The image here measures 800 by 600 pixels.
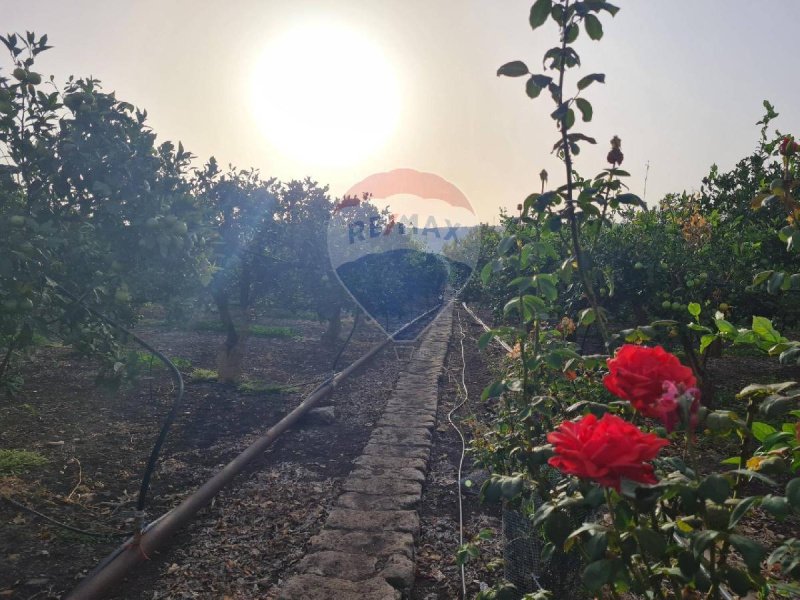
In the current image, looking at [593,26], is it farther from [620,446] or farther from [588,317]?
[620,446]

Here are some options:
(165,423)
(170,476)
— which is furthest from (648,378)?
(170,476)

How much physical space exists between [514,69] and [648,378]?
1313 millimetres

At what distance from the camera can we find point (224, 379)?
287 inches

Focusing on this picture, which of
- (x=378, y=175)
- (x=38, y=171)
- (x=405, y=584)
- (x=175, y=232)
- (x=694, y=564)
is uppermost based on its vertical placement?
(x=378, y=175)

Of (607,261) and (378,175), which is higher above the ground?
(378,175)

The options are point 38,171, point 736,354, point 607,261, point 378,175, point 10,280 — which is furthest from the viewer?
point 378,175

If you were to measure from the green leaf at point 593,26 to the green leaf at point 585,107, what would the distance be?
0.22m

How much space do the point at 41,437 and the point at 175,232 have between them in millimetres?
2278

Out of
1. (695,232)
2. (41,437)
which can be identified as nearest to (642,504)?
(41,437)

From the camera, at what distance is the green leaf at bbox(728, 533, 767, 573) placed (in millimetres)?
1191

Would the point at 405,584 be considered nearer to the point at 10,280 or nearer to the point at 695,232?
the point at 10,280

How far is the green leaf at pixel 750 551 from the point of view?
3.91ft

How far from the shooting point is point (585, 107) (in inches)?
83.1

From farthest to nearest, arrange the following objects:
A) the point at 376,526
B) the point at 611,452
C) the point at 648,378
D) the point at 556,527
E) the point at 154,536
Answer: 1. the point at 376,526
2. the point at 154,536
3. the point at 556,527
4. the point at 648,378
5. the point at 611,452
